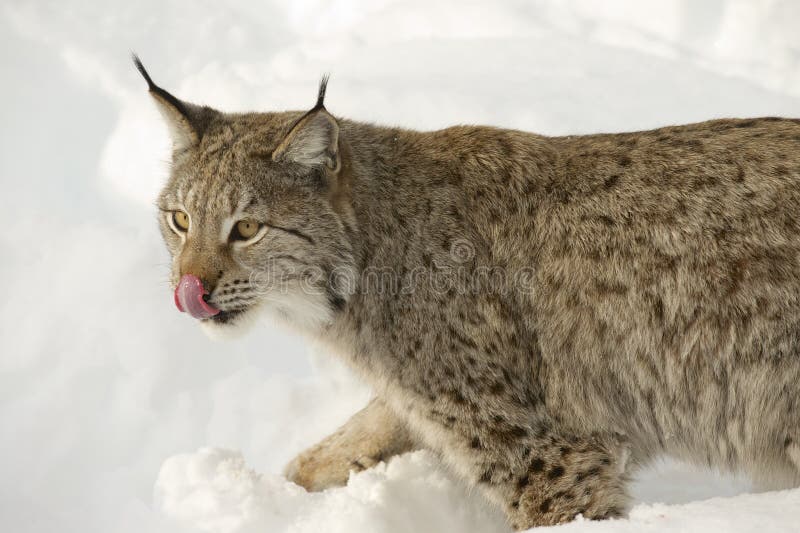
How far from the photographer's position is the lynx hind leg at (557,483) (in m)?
4.04

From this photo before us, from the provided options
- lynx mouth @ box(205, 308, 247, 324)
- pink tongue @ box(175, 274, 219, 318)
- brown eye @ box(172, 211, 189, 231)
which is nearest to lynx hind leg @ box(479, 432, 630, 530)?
lynx mouth @ box(205, 308, 247, 324)

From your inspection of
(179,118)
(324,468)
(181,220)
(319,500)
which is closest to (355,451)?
(324,468)

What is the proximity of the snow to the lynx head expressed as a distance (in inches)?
28.0

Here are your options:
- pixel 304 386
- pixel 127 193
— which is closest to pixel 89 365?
pixel 304 386

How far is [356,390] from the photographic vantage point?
575 cm

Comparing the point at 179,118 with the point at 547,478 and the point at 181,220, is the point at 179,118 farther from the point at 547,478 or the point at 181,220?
the point at 547,478

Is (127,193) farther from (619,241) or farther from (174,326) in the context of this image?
(619,241)

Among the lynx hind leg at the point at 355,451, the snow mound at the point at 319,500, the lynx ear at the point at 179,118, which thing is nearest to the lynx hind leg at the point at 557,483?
the snow mound at the point at 319,500

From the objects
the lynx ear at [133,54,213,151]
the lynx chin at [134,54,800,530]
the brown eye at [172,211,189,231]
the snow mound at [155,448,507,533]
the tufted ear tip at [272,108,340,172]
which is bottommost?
the snow mound at [155,448,507,533]

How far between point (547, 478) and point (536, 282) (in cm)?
83

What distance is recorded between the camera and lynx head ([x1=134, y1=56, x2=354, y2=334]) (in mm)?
4070

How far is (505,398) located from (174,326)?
2.76 m

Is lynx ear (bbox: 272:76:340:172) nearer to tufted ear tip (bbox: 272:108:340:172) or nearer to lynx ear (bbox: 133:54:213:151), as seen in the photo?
tufted ear tip (bbox: 272:108:340:172)

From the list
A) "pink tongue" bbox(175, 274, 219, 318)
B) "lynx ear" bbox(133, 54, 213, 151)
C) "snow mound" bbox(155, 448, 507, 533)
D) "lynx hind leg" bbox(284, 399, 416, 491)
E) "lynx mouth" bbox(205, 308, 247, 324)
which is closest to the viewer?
"pink tongue" bbox(175, 274, 219, 318)
